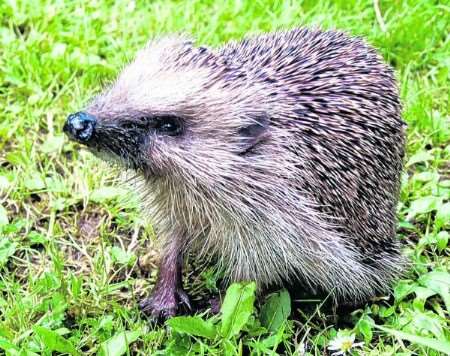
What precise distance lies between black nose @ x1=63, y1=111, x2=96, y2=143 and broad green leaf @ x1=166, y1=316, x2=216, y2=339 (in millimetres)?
811

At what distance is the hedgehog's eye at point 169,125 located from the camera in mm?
3266

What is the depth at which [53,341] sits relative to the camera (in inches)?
133

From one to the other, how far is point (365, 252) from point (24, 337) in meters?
1.54

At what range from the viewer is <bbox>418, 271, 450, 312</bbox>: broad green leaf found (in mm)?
3635

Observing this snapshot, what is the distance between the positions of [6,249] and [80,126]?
1094 mm

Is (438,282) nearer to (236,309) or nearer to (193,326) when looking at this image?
(236,309)

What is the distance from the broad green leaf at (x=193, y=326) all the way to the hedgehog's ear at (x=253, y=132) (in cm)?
71

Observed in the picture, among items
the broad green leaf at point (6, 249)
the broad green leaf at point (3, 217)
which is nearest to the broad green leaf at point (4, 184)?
the broad green leaf at point (3, 217)

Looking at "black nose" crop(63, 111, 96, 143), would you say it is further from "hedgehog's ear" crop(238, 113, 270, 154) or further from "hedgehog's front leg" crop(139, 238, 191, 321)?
"hedgehog's front leg" crop(139, 238, 191, 321)

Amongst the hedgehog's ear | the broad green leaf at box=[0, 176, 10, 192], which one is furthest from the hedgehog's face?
the broad green leaf at box=[0, 176, 10, 192]

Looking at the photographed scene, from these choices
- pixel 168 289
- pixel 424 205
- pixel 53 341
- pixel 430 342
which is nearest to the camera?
pixel 430 342

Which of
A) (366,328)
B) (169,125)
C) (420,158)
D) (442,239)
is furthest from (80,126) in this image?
(420,158)

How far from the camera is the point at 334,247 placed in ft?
11.9

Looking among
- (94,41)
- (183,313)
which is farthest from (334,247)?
(94,41)
